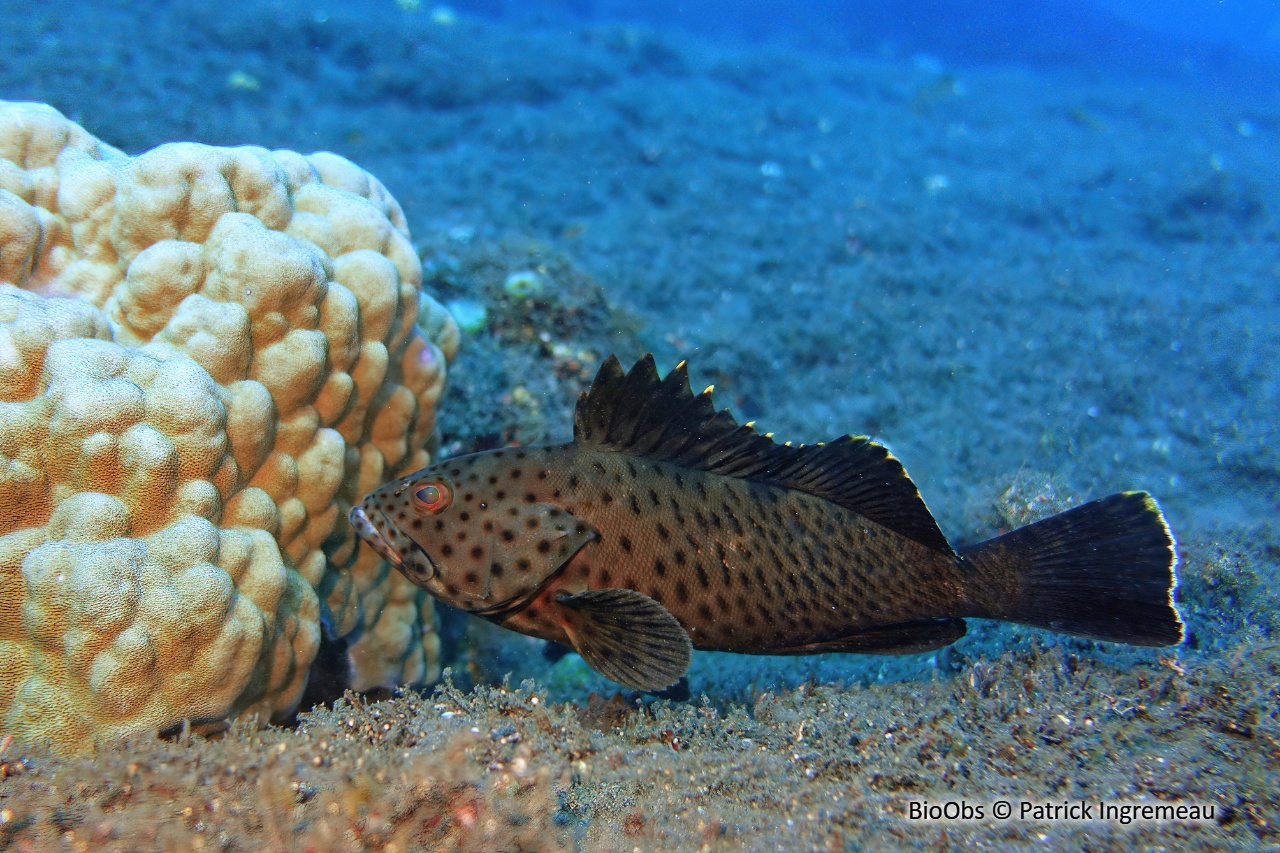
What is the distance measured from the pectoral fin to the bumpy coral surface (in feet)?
4.48

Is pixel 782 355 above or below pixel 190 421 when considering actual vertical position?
above

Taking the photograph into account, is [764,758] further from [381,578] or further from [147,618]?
[381,578]

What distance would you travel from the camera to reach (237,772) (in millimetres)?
1999

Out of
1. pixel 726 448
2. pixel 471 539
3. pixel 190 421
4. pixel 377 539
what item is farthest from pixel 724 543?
pixel 190 421

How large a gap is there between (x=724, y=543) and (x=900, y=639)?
3.16ft

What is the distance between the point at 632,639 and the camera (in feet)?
9.11

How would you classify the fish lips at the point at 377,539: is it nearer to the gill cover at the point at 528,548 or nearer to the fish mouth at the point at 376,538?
the fish mouth at the point at 376,538

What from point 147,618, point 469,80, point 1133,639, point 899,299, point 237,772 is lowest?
point 237,772

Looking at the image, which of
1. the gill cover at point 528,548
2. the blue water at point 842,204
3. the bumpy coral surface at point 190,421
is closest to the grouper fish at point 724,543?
the gill cover at point 528,548

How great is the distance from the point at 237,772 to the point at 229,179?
2800mm

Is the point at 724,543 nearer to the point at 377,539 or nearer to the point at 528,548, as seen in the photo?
the point at 528,548

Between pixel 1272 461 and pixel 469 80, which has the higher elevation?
pixel 469 80

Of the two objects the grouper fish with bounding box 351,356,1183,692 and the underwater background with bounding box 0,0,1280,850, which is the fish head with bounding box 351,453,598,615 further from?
the underwater background with bounding box 0,0,1280,850

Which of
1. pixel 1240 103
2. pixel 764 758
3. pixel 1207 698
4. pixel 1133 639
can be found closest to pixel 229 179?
pixel 764 758
